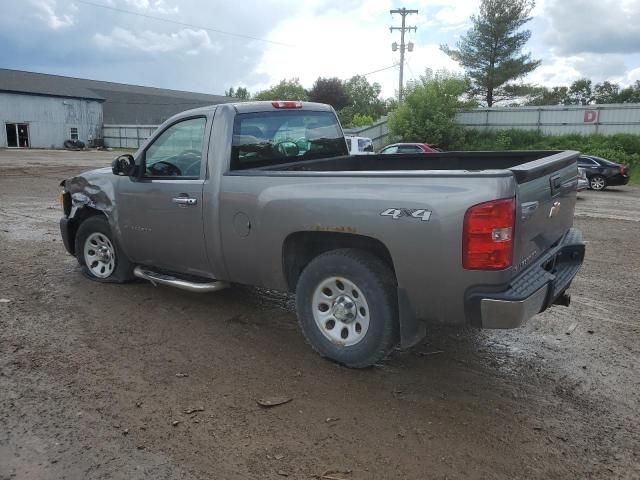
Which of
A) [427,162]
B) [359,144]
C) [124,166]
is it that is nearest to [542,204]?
[427,162]

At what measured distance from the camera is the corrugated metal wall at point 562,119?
95.9 feet

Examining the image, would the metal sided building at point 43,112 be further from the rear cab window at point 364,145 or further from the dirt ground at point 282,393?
the dirt ground at point 282,393

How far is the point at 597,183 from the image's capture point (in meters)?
20.3

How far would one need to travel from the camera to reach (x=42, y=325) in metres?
4.83

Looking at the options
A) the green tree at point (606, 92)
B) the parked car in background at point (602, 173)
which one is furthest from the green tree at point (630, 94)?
the parked car in background at point (602, 173)

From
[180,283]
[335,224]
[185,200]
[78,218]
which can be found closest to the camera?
[335,224]

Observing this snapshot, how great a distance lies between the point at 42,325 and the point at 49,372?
1067 mm

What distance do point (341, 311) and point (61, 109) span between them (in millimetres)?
50763

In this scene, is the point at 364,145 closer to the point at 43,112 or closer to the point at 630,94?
the point at 43,112

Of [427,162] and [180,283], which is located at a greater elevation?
[427,162]

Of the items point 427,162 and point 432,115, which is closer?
point 427,162

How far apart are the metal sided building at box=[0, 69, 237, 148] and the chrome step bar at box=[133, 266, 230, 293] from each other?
150 feet

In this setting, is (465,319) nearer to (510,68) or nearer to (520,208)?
(520,208)

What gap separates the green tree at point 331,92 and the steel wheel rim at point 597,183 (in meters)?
40.9
